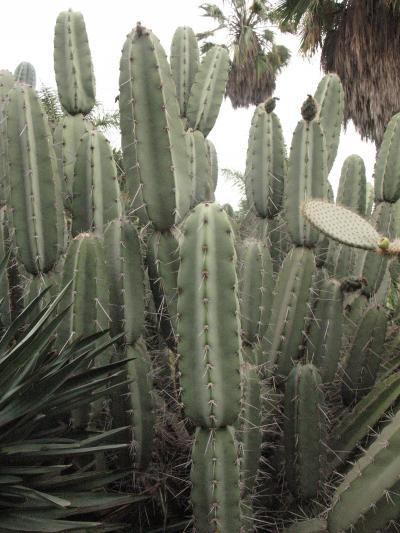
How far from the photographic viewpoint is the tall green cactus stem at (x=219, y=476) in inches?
104

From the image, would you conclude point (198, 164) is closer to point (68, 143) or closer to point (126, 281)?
point (68, 143)

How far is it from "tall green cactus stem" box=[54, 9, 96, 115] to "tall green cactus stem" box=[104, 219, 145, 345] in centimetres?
133

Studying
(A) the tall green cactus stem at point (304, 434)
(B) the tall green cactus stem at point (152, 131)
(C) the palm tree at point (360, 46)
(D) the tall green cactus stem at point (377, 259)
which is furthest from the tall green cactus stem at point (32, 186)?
(C) the palm tree at point (360, 46)

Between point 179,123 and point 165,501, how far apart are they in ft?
5.68

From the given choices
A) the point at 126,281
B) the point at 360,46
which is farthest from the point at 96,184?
the point at 360,46

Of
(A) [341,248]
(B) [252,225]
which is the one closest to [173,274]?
(B) [252,225]

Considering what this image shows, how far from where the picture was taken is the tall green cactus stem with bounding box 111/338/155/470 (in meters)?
3.07

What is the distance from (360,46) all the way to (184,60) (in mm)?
6678

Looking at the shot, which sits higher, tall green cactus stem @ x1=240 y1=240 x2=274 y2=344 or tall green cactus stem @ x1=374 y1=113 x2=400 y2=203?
tall green cactus stem @ x1=374 y1=113 x2=400 y2=203

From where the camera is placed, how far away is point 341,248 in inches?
177

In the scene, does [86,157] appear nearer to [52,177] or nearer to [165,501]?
[52,177]

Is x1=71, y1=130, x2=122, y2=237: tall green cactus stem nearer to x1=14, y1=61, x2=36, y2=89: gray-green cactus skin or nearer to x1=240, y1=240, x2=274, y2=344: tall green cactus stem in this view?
x1=240, y1=240, x2=274, y2=344: tall green cactus stem

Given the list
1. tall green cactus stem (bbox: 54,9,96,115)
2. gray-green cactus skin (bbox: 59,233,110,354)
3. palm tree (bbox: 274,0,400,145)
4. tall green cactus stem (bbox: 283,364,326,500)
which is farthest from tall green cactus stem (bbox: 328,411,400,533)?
palm tree (bbox: 274,0,400,145)

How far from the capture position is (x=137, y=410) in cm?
307
